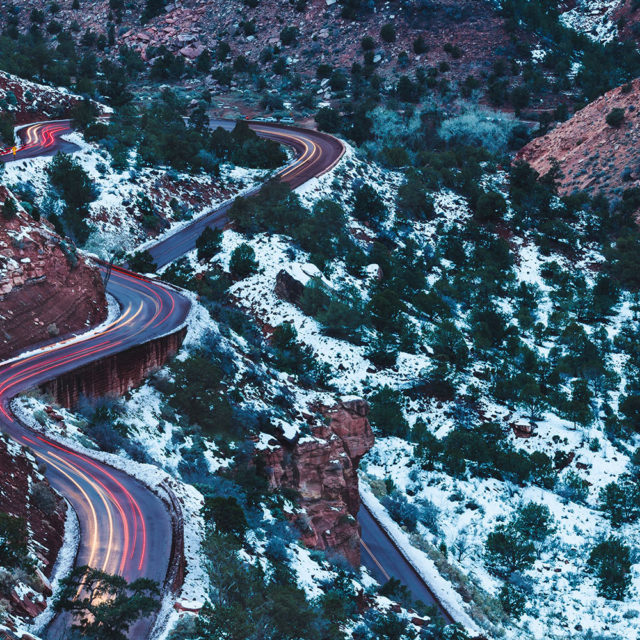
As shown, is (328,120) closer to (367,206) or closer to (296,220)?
(367,206)

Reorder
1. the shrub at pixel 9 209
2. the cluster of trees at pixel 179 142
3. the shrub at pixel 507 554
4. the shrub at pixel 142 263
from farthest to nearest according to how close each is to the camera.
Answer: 1. the cluster of trees at pixel 179 142
2. the shrub at pixel 142 263
3. the shrub at pixel 507 554
4. the shrub at pixel 9 209

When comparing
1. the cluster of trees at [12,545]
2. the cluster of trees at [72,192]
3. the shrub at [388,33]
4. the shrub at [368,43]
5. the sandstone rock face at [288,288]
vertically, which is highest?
the shrub at [388,33]

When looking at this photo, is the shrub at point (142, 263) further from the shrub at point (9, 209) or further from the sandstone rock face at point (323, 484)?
the sandstone rock face at point (323, 484)

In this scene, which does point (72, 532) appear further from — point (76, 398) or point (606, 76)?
point (606, 76)

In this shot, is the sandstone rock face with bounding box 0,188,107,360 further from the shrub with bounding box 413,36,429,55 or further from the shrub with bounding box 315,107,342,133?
the shrub with bounding box 413,36,429,55

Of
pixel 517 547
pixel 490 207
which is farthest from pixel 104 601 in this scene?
pixel 490 207

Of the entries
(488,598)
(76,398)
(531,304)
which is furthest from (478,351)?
(76,398)

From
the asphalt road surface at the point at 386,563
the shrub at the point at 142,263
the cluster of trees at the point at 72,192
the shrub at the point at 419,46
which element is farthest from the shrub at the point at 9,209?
the shrub at the point at 419,46
